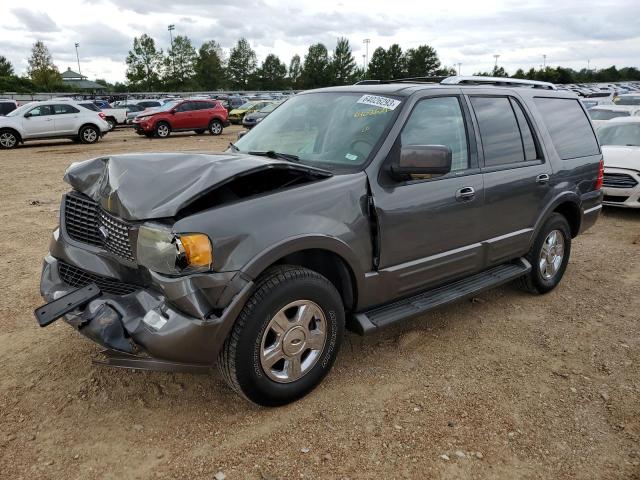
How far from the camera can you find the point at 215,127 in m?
23.8

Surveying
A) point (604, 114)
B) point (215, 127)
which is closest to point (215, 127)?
point (215, 127)

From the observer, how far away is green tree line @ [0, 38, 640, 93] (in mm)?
79875

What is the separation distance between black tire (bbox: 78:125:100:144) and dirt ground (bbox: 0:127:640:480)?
53.6 feet

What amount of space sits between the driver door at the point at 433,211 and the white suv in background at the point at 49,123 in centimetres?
1806

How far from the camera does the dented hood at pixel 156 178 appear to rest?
2598 millimetres

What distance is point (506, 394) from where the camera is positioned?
126 inches

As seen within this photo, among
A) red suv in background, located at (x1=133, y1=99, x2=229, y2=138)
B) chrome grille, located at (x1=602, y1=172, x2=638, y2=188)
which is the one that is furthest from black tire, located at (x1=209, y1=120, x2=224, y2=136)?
chrome grille, located at (x1=602, y1=172, x2=638, y2=188)

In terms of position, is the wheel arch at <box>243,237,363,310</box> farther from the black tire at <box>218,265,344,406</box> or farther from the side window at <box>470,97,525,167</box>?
the side window at <box>470,97,525,167</box>

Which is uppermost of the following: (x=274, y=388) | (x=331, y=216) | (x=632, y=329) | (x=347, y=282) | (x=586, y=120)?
(x=586, y=120)

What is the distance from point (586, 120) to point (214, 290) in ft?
14.4

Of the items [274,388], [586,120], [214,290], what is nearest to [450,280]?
[274,388]

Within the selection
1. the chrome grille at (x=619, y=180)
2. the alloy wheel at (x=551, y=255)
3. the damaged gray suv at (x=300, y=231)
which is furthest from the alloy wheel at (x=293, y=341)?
the chrome grille at (x=619, y=180)

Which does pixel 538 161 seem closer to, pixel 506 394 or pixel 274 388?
pixel 506 394

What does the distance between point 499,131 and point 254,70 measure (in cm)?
11408
